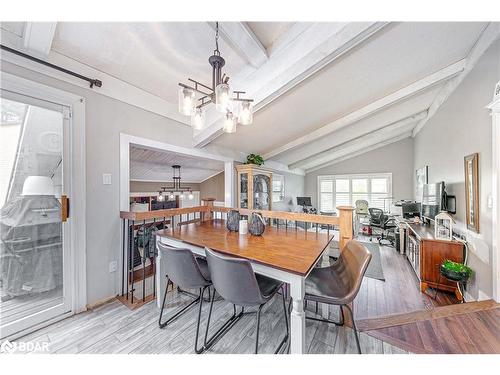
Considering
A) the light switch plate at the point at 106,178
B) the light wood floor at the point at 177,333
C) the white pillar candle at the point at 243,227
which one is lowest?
the light wood floor at the point at 177,333

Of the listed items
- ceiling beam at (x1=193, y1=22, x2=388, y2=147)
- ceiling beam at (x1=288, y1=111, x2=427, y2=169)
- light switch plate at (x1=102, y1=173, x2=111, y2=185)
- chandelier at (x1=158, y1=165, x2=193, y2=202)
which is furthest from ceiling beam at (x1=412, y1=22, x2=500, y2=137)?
chandelier at (x1=158, y1=165, x2=193, y2=202)

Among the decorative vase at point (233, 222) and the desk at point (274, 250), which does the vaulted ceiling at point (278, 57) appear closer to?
the decorative vase at point (233, 222)

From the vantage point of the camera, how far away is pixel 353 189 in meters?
7.16

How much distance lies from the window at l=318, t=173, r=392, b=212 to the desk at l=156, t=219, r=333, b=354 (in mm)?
6224

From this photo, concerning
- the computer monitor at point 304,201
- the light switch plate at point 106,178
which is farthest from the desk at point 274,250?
the computer monitor at point 304,201

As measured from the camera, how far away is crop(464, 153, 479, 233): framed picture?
2.03 meters

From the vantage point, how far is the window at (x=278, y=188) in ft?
17.9

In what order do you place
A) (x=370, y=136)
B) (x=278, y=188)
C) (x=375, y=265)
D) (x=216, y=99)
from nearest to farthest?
1. (x=216, y=99)
2. (x=375, y=265)
3. (x=370, y=136)
4. (x=278, y=188)

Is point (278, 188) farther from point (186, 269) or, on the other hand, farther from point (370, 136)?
point (186, 269)

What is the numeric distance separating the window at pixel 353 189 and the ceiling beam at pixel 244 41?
6378 mm

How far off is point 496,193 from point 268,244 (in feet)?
6.97

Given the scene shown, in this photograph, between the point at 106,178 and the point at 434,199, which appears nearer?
the point at 106,178

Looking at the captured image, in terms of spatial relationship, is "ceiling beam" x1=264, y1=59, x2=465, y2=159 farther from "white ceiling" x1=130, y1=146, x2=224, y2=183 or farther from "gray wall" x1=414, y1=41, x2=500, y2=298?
"white ceiling" x1=130, y1=146, x2=224, y2=183

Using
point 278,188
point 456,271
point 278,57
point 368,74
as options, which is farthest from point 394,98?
point 278,188
